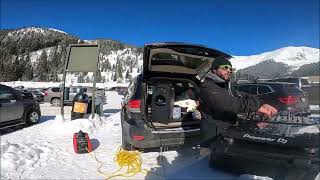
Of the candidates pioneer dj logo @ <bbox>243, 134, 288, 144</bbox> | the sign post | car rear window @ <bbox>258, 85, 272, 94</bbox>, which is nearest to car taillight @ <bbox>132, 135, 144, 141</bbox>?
pioneer dj logo @ <bbox>243, 134, 288, 144</bbox>

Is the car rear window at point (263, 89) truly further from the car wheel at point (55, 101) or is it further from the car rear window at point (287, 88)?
the car wheel at point (55, 101)

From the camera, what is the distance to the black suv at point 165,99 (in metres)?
6.73

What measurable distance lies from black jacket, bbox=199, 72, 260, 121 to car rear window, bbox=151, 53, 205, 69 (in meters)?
1.75

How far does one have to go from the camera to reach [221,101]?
16.4 ft

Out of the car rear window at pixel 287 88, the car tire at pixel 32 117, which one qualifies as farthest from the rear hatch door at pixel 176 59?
the car tire at pixel 32 117

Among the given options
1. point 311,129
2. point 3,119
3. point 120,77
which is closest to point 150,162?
point 311,129

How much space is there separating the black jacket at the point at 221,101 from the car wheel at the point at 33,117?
28.1ft

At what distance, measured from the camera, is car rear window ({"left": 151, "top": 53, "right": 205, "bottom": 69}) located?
688 cm

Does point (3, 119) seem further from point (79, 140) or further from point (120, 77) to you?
point (120, 77)

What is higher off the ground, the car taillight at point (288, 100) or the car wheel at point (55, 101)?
the car taillight at point (288, 100)

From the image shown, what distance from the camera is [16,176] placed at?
5.75 m

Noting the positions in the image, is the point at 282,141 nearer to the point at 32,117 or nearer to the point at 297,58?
the point at 32,117

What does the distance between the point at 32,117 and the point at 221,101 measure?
9.16 meters

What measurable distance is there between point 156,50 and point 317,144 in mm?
3185
